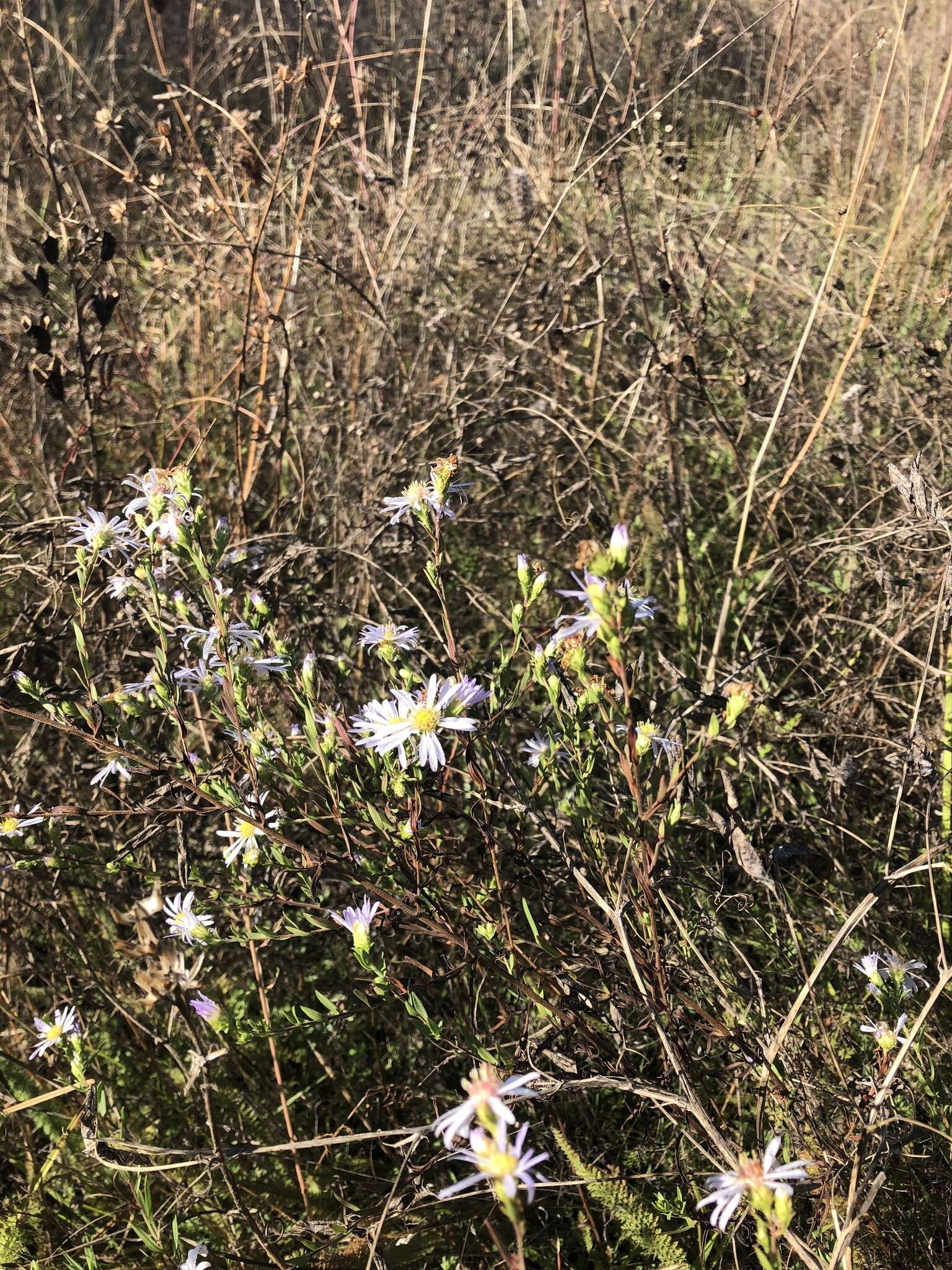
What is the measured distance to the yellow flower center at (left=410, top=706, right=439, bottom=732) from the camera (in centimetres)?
108

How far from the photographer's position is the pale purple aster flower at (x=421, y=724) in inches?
41.6

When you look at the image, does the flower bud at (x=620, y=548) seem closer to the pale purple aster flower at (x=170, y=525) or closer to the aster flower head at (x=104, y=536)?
the pale purple aster flower at (x=170, y=525)

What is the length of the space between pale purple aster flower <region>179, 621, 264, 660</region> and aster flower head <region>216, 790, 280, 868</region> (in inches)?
7.5

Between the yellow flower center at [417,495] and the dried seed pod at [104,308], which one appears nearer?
the yellow flower center at [417,495]

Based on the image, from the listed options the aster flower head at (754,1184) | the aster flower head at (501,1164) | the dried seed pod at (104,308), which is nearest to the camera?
the aster flower head at (501,1164)

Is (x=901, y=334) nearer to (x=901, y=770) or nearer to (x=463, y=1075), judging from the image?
(x=901, y=770)

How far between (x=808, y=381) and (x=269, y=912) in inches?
69.3

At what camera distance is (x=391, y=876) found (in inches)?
45.9

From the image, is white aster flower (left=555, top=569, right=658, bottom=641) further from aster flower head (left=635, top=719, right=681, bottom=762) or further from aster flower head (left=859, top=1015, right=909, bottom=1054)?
aster flower head (left=859, top=1015, right=909, bottom=1054)

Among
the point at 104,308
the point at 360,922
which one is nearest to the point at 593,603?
the point at 360,922

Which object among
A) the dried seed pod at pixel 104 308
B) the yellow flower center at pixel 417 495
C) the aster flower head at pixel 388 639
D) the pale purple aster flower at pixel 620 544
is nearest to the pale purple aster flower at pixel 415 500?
the yellow flower center at pixel 417 495

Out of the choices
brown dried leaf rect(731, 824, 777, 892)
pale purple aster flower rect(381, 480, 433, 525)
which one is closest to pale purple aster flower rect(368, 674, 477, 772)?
pale purple aster flower rect(381, 480, 433, 525)

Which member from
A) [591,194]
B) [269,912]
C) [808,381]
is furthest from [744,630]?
[591,194]

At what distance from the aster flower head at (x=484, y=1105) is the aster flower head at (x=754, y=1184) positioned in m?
0.19
